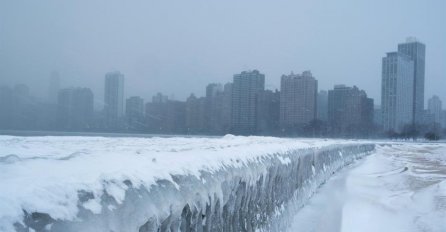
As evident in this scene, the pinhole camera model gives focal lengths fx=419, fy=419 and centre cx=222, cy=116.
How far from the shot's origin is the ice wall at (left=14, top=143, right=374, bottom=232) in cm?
206

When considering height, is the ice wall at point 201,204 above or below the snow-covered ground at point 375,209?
above

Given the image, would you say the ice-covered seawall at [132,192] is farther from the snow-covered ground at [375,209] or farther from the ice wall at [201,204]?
the snow-covered ground at [375,209]

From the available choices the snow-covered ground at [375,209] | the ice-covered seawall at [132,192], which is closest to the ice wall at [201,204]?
the ice-covered seawall at [132,192]

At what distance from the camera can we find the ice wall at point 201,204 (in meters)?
2.06

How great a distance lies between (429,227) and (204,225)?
4.64 m

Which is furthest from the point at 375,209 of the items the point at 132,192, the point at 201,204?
the point at 132,192

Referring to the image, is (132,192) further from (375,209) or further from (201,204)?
(375,209)

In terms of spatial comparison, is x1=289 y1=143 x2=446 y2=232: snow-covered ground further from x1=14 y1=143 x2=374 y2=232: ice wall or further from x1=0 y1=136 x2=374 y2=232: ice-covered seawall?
x1=0 y1=136 x2=374 y2=232: ice-covered seawall

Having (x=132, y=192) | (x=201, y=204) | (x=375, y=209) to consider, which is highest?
(x=132, y=192)

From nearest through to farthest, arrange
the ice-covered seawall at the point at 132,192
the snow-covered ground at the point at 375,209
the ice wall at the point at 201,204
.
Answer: the ice-covered seawall at the point at 132,192, the ice wall at the point at 201,204, the snow-covered ground at the point at 375,209

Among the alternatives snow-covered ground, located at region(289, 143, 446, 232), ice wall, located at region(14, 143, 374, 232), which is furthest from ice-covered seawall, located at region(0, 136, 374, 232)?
snow-covered ground, located at region(289, 143, 446, 232)

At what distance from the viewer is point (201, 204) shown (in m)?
3.41

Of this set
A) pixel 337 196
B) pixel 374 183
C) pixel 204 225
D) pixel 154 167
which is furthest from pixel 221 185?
pixel 374 183

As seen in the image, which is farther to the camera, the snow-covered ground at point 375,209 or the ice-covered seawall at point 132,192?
the snow-covered ground at point 375,209
